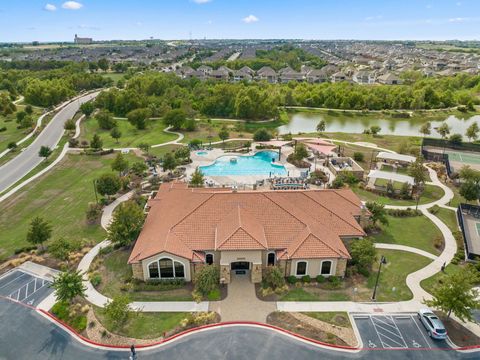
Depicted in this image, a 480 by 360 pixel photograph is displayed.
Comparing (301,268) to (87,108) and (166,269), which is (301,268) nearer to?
(166,269)

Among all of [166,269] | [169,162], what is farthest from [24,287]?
[169,162]

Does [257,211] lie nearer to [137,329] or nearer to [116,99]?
[137,329]

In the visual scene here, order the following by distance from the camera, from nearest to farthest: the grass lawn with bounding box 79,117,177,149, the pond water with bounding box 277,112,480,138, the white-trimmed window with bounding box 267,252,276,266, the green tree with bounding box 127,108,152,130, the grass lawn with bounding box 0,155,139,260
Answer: the white-trimmed window with bounding box 267,252,276,266 → the grass lawn with bounding box 0,155,139,260 → the grass lawn with bounding box 79,117,177,149 → the green tree with bounding box 127,108,152,130 → the pond water with bounding box 277,112,480,138

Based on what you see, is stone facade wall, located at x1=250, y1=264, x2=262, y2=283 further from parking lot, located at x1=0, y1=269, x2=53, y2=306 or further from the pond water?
the pond water

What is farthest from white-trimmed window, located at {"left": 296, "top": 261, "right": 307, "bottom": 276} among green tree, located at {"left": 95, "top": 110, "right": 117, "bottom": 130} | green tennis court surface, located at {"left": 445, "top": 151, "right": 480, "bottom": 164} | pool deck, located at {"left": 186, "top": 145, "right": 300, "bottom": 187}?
green tree, located at {"left": 95, "top": 110, "right": 117, "bottom": 130}

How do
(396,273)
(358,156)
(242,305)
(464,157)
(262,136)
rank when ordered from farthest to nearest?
(262,136)
(464,157)
(358,156)
(396,273)
(242,305)
